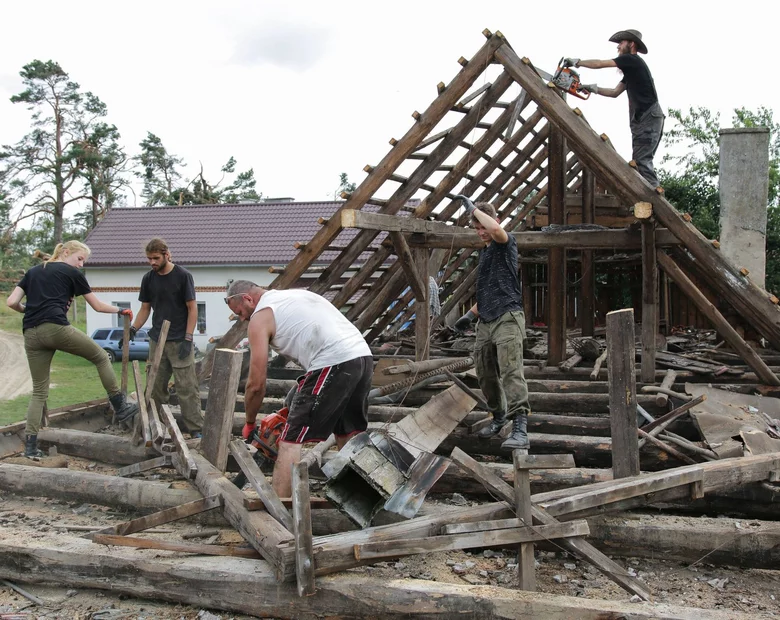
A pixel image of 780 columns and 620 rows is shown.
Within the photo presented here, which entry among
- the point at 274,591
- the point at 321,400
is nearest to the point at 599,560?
the point at 274,591

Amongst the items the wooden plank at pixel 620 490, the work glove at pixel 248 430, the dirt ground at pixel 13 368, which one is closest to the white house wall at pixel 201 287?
the dirt ground at pixel 13 368

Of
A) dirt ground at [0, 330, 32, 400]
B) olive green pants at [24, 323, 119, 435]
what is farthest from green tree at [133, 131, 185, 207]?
olive green pants at [24, 323, 119, 435]

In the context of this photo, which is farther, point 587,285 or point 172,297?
point 587,285

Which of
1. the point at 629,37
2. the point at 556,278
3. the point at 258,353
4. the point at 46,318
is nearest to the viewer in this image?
the point at 258,353

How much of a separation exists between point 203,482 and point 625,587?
2.55m

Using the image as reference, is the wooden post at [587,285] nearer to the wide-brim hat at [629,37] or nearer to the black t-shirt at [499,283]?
the wide-brim hat at [629,37]

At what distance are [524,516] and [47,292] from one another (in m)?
4.28

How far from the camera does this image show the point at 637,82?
668cm

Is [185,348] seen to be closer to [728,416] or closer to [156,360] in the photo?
[156,360]

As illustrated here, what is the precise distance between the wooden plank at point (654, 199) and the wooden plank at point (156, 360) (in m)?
4.04

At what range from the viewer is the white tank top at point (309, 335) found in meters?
4.12

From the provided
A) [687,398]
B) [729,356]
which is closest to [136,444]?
[687,398]

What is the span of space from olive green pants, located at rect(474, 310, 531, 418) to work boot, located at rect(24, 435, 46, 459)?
3.68m

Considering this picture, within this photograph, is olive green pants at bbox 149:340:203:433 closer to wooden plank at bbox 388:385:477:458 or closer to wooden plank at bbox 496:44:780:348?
wooden plank at bbox 388:385:477:458
